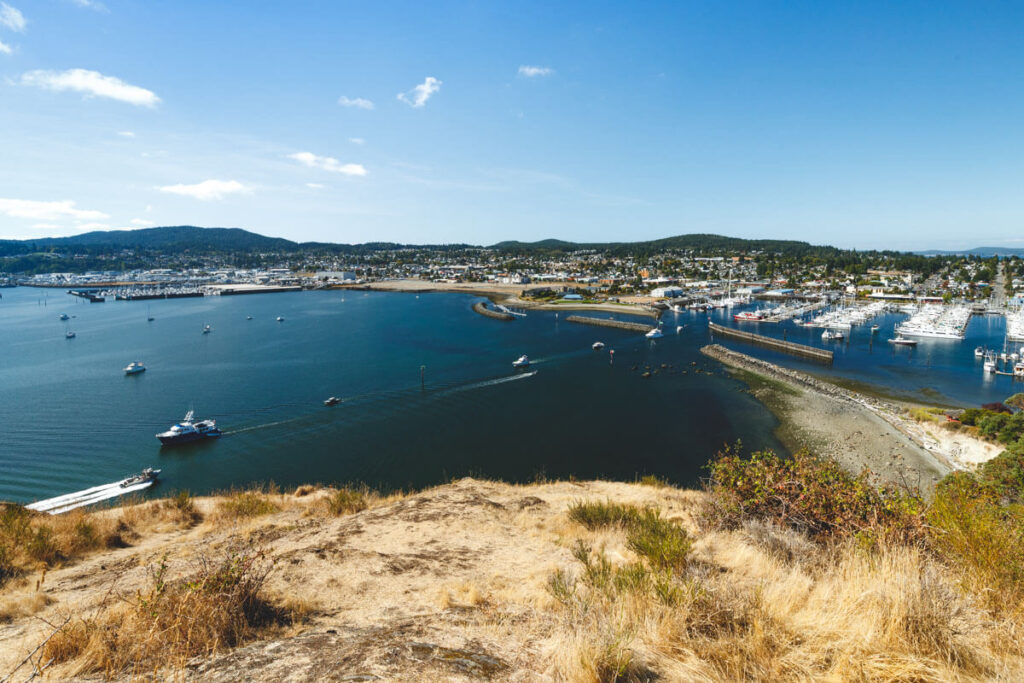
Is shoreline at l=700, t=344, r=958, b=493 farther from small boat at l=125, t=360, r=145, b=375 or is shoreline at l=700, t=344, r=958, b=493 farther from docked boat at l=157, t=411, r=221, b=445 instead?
small boat at l=125, t=360, r=145, b=375

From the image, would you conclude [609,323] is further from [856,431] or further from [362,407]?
[362,407]

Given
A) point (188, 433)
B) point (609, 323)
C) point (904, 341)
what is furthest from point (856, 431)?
point (609, 323)

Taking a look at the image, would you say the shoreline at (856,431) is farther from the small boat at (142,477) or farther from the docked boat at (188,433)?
the docked boat at (188,433)

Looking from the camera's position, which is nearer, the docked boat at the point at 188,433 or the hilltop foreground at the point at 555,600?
the hilltop foreground at the point at 555,600

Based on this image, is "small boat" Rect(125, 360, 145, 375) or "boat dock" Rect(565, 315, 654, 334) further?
"boat dock" Rect(565, 315, 654, 334)

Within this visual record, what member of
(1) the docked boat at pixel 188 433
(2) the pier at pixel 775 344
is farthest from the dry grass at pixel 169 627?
(2) the pier at pixel 775 344

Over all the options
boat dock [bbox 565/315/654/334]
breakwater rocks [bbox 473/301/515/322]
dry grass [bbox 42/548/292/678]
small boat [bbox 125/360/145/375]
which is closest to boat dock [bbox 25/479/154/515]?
dry grass [bbox 42/548/292/678]
